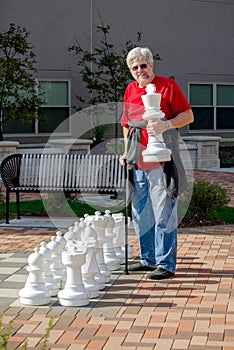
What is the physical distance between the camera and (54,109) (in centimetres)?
2098

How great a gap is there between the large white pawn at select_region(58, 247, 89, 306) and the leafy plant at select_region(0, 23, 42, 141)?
11276mm

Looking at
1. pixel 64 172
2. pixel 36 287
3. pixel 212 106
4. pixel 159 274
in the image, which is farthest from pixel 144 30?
pixel 36 287

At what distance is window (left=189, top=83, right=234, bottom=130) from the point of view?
23.4 metres

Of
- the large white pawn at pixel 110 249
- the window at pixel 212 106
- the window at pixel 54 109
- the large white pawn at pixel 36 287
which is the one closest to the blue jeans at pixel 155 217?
the large white pawn at pixel 110 249

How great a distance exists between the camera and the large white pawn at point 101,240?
24.1 feet

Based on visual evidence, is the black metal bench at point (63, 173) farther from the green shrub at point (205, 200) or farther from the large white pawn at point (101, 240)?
the large white pawn at point (101, 240)

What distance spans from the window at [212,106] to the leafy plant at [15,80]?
19.3 feet

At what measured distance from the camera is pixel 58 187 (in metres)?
11.3

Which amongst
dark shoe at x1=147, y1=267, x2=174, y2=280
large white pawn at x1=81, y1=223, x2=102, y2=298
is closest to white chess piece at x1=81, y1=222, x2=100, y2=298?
large white pawn at x1=81, y1=223, x2=102, y2=298

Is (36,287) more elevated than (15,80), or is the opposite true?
(15,80)

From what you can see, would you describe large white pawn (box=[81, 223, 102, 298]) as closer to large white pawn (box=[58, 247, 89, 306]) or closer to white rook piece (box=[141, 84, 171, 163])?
large white pawn (box=[58, 247, 89, 306])

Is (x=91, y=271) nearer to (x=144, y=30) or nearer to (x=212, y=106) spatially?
(x=144, y=30)

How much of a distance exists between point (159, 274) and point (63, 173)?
13.9 feet

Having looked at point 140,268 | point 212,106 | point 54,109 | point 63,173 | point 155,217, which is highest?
point 212,106
